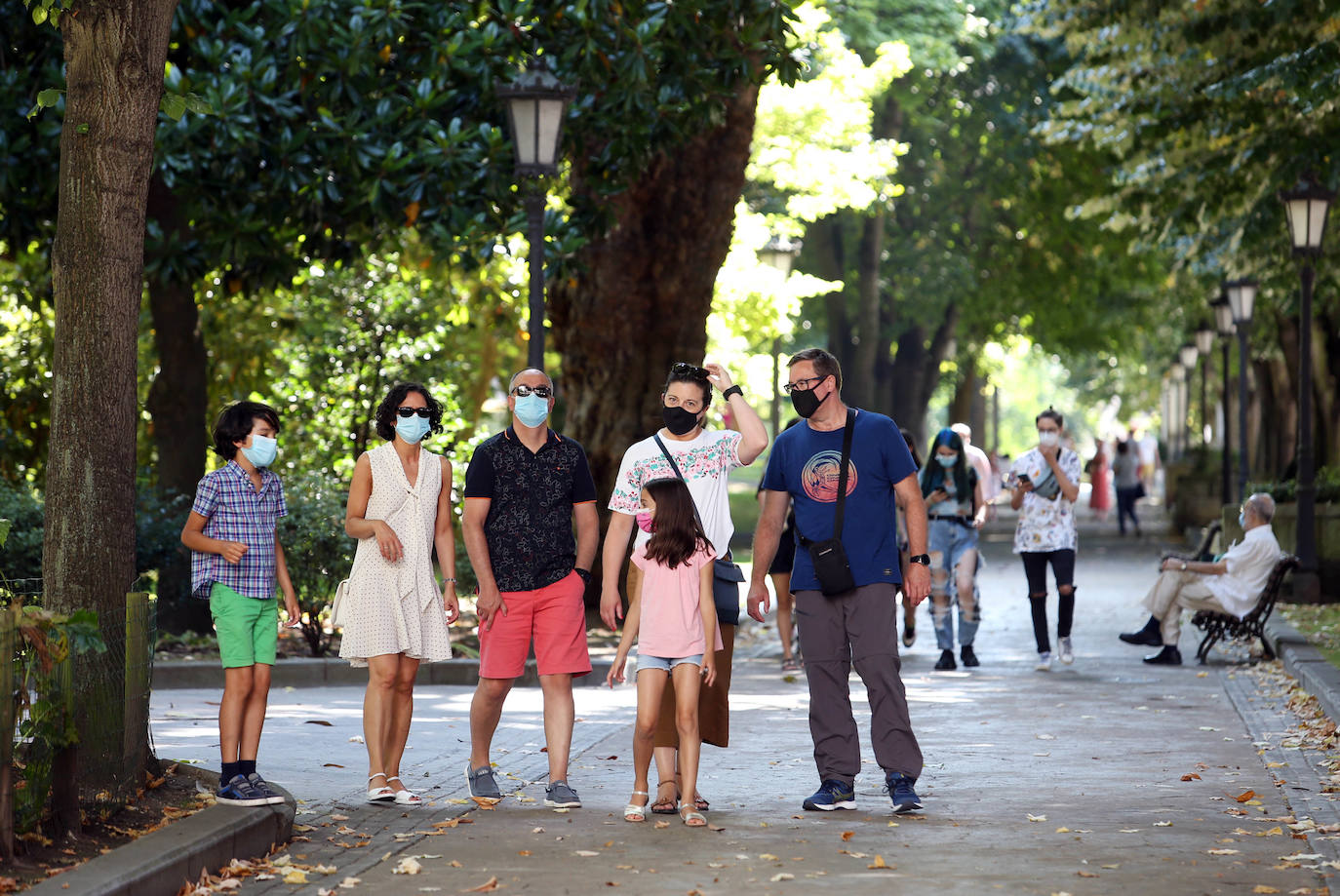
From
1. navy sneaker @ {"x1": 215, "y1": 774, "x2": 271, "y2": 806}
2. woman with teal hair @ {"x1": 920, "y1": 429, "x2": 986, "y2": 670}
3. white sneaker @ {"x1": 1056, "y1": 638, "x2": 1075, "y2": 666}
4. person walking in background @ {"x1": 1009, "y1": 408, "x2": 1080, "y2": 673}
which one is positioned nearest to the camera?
navy sneaker @ {"x1": 215, "y1": 774, "x2": 271, "y2": 806}

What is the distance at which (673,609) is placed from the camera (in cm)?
773

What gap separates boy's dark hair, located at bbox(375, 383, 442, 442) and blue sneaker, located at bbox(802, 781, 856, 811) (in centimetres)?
227

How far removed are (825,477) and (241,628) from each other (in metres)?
2.52

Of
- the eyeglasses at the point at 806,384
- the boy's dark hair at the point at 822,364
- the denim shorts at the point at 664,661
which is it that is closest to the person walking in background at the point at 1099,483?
the boy's dark hair at the point at 822,364

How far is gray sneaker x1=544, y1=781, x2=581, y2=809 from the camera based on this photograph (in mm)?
8078

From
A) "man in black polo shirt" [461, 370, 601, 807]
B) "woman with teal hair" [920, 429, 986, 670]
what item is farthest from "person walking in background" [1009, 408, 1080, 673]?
"man in black polo shirt" [461, 370, 601, 807]

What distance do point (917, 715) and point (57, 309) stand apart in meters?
5.92

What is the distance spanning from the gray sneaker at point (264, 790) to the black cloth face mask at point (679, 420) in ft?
7.21

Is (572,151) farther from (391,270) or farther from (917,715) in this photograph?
(391,270)

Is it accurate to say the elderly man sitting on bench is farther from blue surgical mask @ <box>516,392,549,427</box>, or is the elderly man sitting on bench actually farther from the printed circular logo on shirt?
blue surgical mask @ <box>516,392,549,427</box>

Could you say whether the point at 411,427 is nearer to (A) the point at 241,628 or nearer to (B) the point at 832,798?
(A) the point at 241,628

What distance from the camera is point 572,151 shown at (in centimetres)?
A: 1527

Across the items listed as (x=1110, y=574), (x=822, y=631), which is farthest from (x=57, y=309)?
(x=1110, y=574)

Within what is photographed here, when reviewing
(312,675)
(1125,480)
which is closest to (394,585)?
(312,675)
